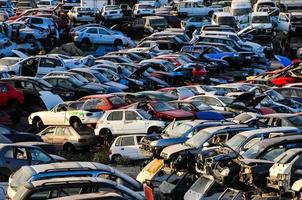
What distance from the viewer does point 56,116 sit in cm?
2698

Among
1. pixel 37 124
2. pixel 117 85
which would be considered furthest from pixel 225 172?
pixel 117 85

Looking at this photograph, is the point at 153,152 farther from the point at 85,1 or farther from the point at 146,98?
the point at 85,1

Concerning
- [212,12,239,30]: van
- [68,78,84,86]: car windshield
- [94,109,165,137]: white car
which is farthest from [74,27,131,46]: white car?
[94,109,165,137]: white car

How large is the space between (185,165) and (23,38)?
100.0 ft

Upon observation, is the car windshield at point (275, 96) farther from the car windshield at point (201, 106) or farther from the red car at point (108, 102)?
the red car at point (108, 102)

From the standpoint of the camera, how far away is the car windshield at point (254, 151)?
1502 cm

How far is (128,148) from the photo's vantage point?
22328mm

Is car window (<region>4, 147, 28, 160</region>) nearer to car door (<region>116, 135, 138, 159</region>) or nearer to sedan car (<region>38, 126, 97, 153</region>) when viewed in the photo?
car door (<region>116, 135, 138, 159</region>)

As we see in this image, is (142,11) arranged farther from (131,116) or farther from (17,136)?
(17,136)

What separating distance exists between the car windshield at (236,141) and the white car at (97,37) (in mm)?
30546

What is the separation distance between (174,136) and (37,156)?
354 centimetres

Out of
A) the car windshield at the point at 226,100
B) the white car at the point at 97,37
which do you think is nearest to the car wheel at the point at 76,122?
the car windshield at the point at 226,100

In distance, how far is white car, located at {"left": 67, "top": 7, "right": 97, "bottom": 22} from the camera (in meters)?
55.1

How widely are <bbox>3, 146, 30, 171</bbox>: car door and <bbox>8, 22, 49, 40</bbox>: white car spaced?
26694mm
